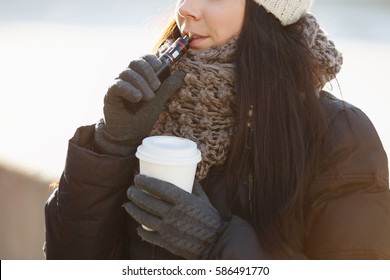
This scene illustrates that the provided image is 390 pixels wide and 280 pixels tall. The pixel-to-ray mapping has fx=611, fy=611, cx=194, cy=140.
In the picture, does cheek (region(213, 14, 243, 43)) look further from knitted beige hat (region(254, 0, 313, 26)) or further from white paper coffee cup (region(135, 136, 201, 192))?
white paper coffee cup (region(135, 136, 201, 192))

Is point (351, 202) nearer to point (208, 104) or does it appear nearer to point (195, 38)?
point (208, 104)

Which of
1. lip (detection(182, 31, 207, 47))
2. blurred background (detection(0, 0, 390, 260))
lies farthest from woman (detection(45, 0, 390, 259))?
blurred background (detection(0, 0, 390, 260))

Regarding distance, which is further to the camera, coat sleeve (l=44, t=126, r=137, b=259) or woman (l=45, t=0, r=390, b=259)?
coat sleeve (l=44, t=126, r=137, b=259)

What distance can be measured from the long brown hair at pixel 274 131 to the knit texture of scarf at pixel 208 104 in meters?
0.03

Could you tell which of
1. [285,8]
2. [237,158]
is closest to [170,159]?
[237,158]

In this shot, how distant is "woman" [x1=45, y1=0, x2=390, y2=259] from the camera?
142cm

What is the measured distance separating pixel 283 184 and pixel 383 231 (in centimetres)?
26

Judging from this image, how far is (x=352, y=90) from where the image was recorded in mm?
3371

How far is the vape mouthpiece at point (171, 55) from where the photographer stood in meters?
1.55

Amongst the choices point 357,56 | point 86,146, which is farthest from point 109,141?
point 357,56

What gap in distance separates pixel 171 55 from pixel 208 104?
157mm

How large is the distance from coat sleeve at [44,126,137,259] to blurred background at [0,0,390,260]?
527mm

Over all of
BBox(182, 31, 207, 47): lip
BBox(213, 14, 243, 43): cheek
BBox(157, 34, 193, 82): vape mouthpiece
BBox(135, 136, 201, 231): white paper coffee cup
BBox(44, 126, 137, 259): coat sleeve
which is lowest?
BBox(44, 126, 137, 259): coat sleeve
